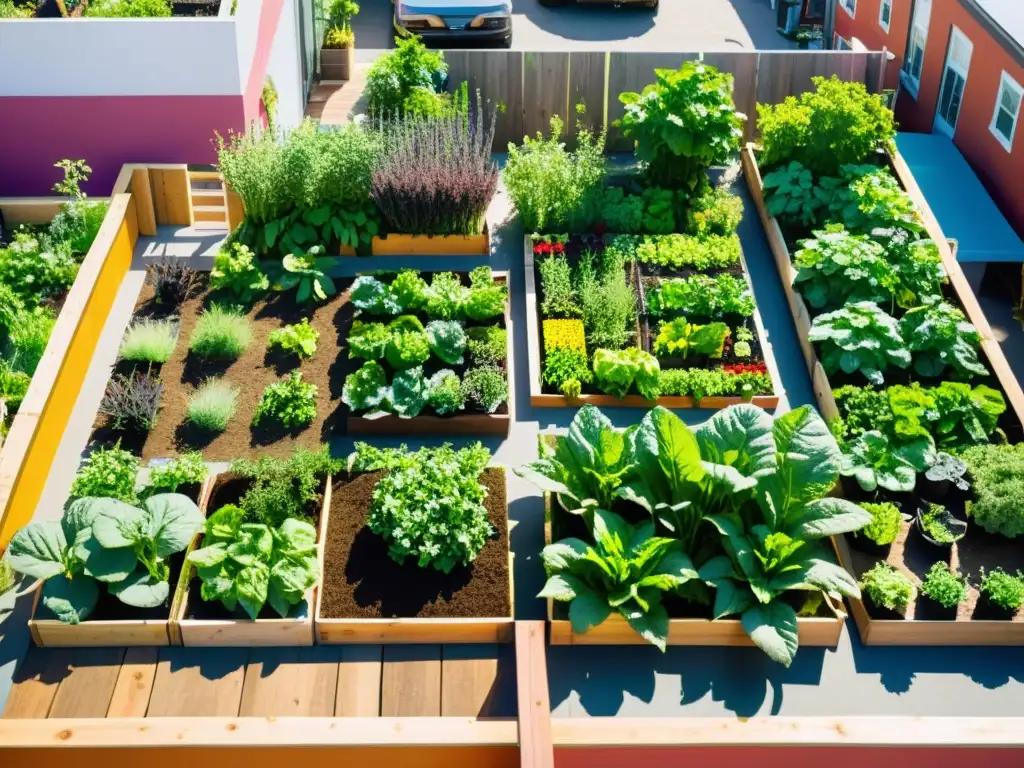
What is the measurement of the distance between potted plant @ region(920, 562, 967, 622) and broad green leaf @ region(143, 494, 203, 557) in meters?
4.29

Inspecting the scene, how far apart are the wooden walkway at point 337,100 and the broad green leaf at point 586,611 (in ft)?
24.5

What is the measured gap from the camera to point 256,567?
22.1ft

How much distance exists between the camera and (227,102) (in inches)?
403

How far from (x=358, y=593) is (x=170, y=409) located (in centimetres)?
226

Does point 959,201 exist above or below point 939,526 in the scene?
above

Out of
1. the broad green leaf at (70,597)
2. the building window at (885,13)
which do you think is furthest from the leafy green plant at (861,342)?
the building window at (885,13)

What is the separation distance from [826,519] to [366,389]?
3173 millimetres

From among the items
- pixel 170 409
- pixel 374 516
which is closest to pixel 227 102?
pixel 170 409

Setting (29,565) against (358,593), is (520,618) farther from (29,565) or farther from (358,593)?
(29,565)

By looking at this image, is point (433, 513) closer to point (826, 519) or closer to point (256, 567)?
point (256, 567)

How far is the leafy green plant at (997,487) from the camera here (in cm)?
Answer: 732

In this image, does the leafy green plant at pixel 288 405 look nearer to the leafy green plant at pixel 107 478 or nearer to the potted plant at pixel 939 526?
the leafy green plant at pixel 107 478

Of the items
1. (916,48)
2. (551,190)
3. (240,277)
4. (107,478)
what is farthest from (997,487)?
(916,48)

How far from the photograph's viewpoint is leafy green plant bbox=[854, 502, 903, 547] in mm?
7195
